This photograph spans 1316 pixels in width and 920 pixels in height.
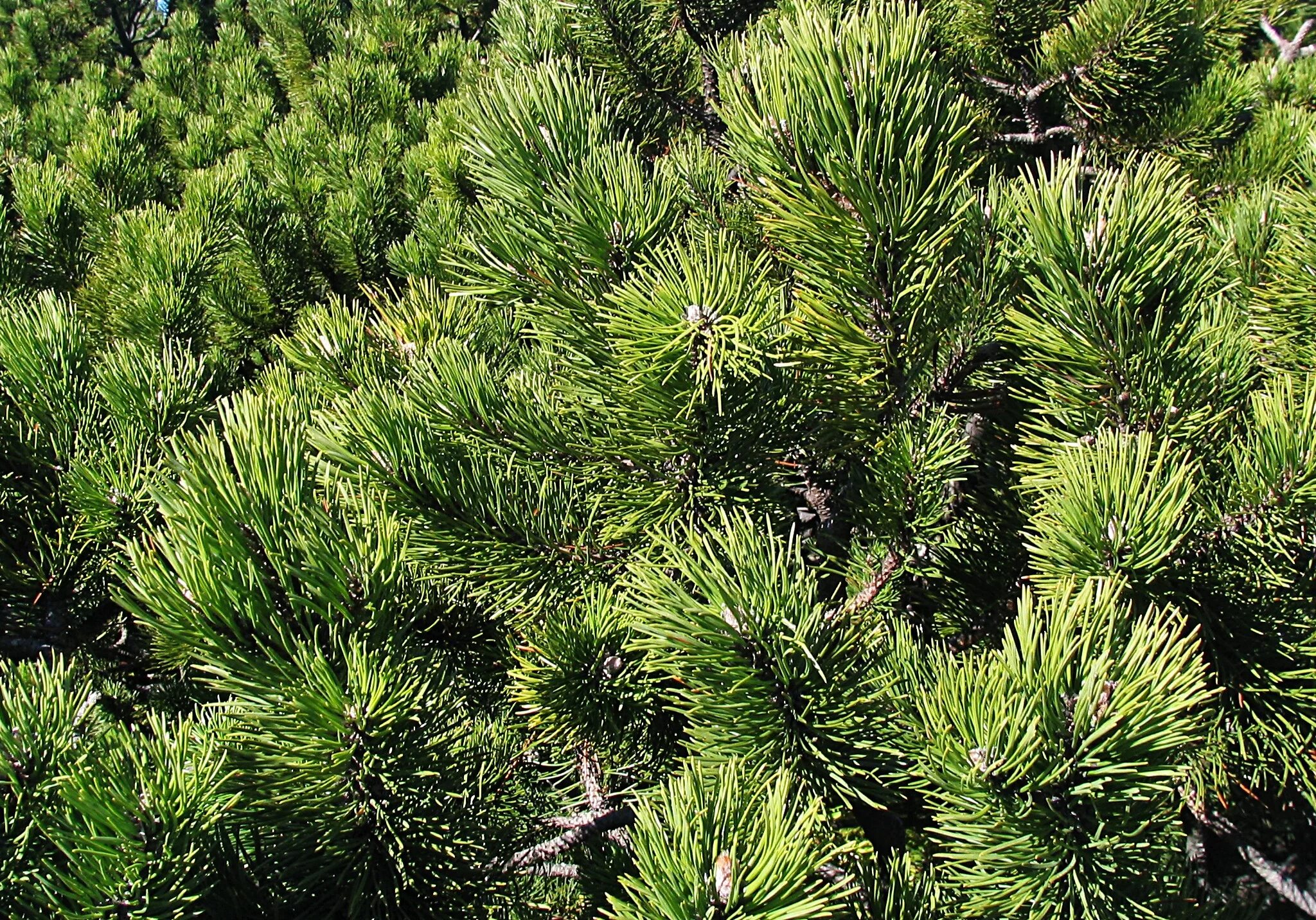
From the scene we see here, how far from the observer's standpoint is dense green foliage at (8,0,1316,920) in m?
0.71

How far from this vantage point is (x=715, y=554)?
88 centimetres

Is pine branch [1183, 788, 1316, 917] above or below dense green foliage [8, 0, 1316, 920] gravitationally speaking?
below

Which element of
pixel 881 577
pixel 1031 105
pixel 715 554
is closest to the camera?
pixel 715 554

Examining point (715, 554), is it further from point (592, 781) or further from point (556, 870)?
point (556, 870)

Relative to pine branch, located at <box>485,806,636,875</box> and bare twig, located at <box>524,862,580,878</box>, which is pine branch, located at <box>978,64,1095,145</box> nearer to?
pine branch, located at <box>485,806,636,875</box>

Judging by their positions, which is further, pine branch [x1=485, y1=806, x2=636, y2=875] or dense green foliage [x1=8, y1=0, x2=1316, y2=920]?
pine branch [x1=485, y1=806, x2=636, y2=875]

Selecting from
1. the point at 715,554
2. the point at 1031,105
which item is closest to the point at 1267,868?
the point at 715,554

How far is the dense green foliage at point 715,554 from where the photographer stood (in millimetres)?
714

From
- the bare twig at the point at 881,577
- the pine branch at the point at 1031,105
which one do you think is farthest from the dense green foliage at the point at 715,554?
the pine branch at the point at 1031,105

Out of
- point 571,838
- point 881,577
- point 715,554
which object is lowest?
point 571,838

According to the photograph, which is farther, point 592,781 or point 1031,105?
point 1031,105

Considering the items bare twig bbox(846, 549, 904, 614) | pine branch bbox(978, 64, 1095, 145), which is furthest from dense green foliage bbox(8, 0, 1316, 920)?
pine branch bbox(978, 64, 1095, 145)

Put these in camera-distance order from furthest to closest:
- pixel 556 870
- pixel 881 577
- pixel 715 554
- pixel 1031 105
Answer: pixel 1031 105 → pixel 556 870 → pixel 881 577 → pixel 715 554

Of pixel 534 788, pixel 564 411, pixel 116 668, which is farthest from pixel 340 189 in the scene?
pixel 534 788
